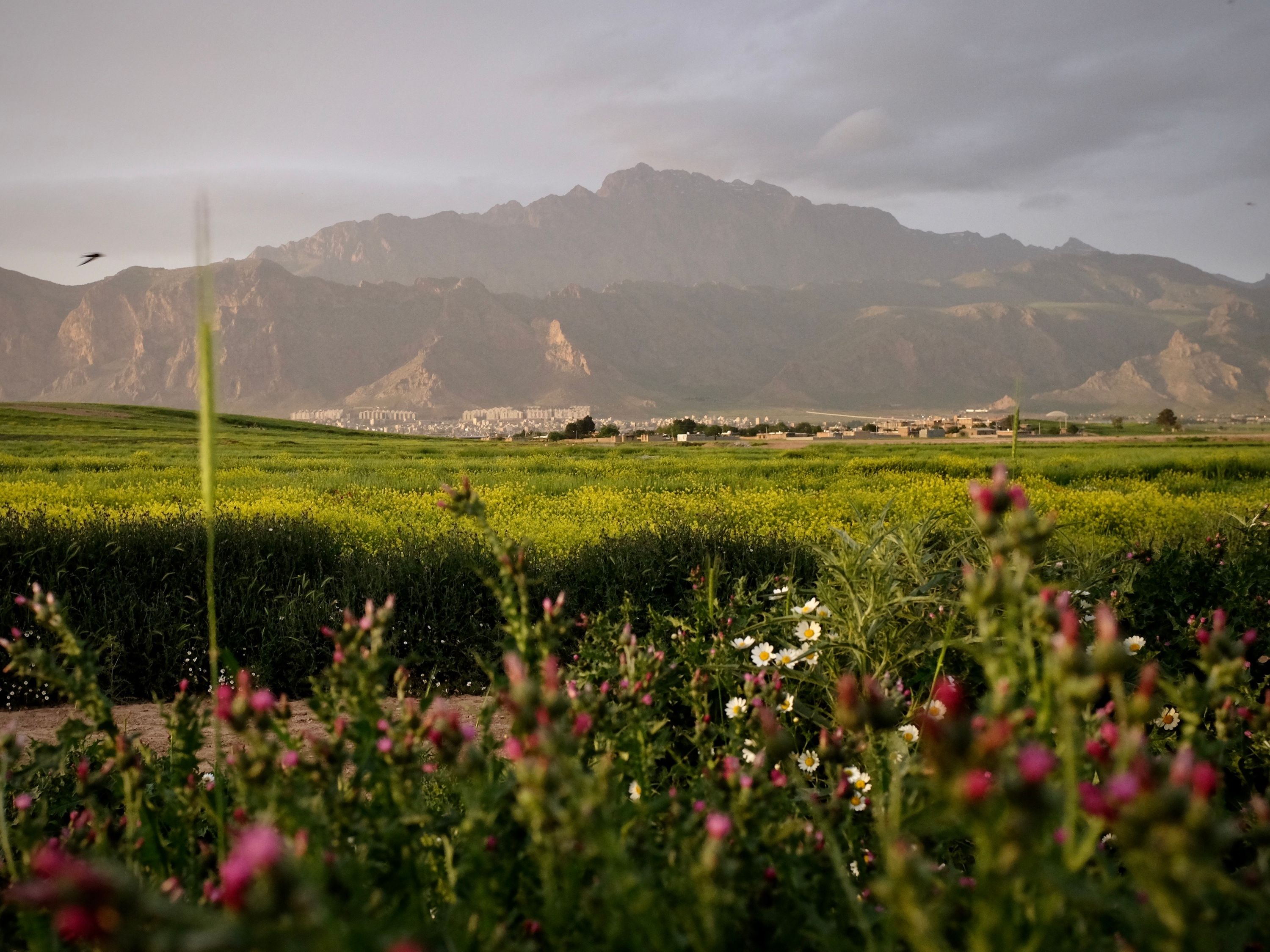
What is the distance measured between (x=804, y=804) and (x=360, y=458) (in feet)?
95.6

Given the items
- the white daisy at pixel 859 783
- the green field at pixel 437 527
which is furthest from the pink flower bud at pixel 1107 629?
the white daisy at pixel 859 783

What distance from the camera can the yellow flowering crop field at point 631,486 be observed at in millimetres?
11281

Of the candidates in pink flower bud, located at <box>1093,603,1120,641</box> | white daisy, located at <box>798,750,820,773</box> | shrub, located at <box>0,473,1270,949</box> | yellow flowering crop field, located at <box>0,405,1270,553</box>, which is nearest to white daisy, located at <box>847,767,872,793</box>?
shrub, located at <box>0,473,1270,949</box>

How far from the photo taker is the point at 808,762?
3.62 meters

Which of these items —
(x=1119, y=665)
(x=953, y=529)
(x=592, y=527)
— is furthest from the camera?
(x=592, y=527)

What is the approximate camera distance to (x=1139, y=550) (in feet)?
22.8

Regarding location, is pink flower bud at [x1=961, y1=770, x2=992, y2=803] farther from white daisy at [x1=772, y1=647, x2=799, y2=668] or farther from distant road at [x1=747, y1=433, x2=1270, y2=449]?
distant road at [x1=747, y1=433, x2=1270, y2=449]

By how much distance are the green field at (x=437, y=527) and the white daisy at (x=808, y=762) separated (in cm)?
135

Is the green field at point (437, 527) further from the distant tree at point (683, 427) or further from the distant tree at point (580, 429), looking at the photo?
the distant tree at point (683, 427)

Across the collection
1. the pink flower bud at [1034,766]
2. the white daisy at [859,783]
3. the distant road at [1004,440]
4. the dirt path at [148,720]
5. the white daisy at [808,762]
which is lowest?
the dirt path at [148,720]

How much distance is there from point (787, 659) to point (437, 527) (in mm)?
8273

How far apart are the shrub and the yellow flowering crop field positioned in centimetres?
177

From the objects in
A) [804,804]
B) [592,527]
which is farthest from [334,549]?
[804,804]

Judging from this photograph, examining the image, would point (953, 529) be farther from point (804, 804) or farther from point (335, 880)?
point (335, 880)
